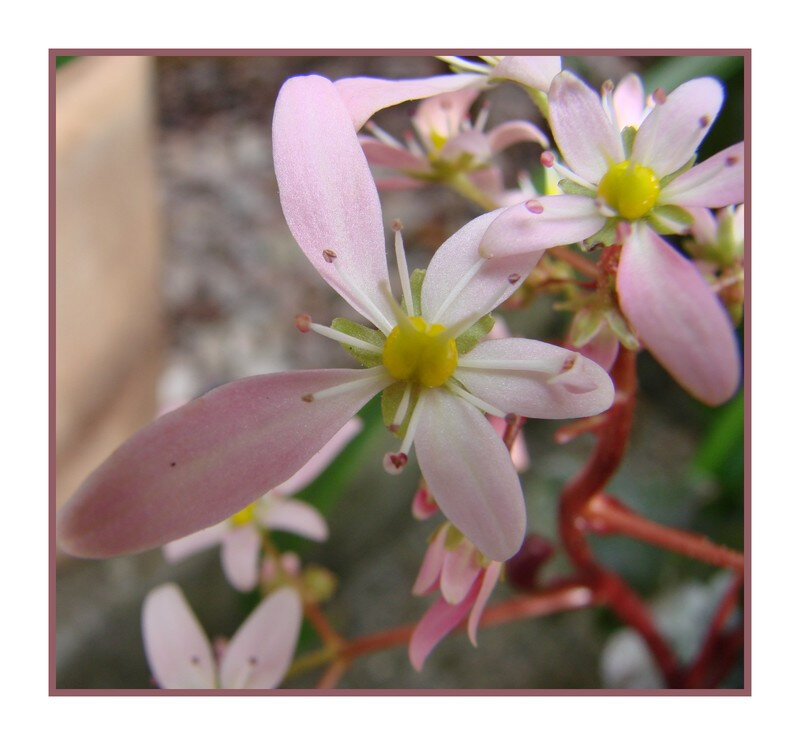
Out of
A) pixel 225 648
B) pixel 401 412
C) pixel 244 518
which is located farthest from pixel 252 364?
pixel 401 412

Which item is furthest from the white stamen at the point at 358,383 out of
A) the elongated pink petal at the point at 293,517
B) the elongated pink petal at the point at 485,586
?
the elongated pink petal at the point at 293,517

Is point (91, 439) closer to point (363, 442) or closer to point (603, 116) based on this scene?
point (363, 442)

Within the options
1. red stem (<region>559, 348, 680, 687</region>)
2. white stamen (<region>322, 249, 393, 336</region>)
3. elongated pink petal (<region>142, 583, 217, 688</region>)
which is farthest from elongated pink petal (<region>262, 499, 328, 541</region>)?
white stamen (<region>322, 249, 393, 336</region>)

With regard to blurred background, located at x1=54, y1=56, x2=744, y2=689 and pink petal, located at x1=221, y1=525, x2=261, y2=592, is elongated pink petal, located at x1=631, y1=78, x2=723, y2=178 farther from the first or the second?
pink petal, located at x1=221, y1=525, x2=261, y2=592

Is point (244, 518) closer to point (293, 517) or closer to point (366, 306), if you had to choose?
point (293, 517)

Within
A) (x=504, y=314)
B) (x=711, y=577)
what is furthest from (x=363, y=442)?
(x=711, y=577)

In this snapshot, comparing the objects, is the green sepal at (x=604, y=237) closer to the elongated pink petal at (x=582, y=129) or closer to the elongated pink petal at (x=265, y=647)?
the elongated pink petal at (x=582, y=129)
